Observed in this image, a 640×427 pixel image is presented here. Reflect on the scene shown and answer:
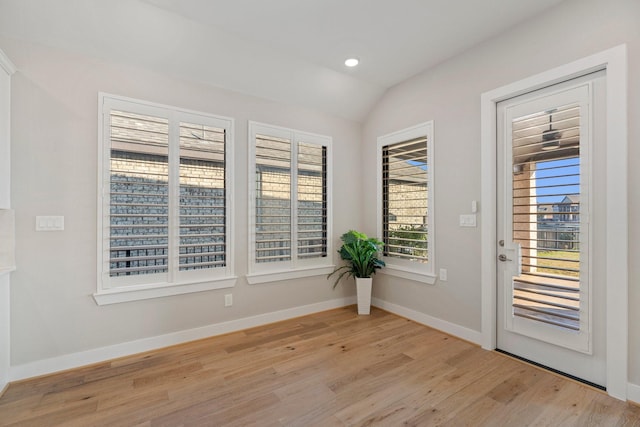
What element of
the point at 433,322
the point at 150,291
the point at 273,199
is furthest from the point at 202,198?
the point at 433,322

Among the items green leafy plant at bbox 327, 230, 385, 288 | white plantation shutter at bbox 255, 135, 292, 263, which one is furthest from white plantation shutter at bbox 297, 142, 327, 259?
green leafy plant at bbox 327, 230, 385, 288

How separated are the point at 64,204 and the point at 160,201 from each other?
698mm

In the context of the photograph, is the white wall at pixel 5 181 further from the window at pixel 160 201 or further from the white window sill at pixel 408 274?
the white window sill at pixel 408 274

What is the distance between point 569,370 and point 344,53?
3390 millimetres

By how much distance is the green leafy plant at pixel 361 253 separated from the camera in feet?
12.5

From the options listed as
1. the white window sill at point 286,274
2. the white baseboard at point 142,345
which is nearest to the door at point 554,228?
the white window sill at point 286,274

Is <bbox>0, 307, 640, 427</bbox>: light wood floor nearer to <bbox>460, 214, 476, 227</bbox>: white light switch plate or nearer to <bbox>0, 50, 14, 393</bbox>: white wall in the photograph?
<bbox>0, 50, 14, 393</bbox>: white wall

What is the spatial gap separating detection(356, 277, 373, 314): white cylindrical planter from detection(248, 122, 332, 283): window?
1.57 ft

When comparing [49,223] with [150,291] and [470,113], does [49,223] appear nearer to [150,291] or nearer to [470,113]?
[150,291]

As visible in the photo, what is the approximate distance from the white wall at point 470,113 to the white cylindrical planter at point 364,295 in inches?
12.4

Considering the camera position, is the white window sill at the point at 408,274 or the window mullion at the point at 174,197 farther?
the white window sill at the point at 408,274

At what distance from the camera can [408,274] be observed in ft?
12.0

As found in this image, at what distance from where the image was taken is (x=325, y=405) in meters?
2.03

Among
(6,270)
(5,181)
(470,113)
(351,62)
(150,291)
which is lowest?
(150,291)
